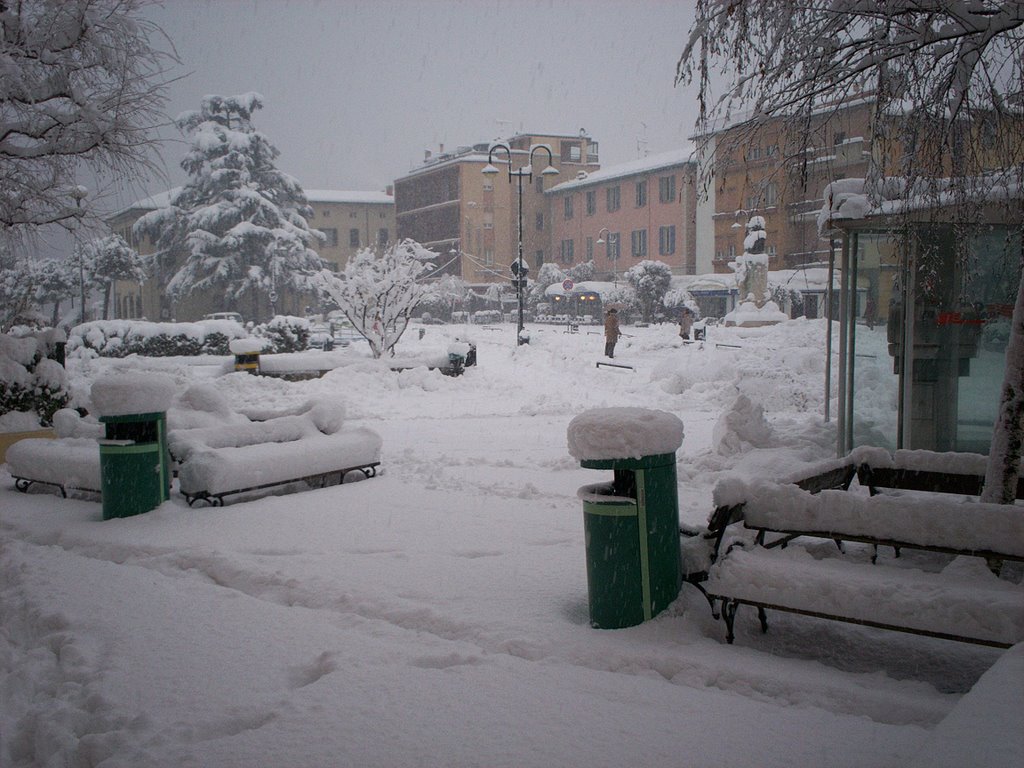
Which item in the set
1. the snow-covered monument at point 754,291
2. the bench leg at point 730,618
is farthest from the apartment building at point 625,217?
the bench leg at point 730,618

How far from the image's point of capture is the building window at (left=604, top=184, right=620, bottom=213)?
230ft

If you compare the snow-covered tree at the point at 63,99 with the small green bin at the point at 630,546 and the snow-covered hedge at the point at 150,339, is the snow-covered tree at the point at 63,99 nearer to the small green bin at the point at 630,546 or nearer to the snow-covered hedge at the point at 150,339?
the small green bin at the point at 630,546

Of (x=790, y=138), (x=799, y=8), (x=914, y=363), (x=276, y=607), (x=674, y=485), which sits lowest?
(x=276, y=607)

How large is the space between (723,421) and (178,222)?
42.9 metres

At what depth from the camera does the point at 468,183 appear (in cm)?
7412

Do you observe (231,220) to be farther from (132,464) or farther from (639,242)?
(132,464)

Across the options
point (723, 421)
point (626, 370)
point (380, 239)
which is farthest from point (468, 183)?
point (723, 421)

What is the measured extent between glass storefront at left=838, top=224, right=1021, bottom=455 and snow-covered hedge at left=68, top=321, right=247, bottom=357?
22.1 metres

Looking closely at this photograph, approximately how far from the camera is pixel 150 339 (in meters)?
27.2

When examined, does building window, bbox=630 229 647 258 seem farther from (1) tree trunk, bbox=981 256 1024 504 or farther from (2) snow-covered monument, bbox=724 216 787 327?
→ (1) tree trunk, bbox=981 256 1024 504

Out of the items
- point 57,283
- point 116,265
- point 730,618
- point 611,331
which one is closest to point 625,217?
point 116,265

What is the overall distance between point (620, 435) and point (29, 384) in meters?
10.3

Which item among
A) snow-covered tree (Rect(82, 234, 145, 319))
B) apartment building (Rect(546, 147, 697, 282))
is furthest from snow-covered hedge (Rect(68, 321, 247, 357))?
apartment building (Rect(546, 147, 697, 282))

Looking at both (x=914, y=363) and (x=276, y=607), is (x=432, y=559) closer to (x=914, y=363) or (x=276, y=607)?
(x=276, y=607)
